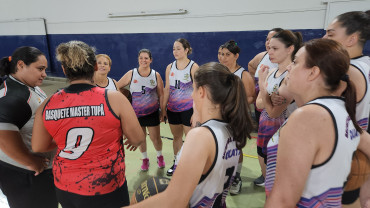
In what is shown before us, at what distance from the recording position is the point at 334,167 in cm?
108

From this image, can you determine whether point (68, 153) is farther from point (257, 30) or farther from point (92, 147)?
point (257, 30)

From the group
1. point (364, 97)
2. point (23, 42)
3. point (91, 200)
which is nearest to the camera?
point (91, 200)

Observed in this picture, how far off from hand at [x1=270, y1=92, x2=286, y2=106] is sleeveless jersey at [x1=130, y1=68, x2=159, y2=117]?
6.70 feet

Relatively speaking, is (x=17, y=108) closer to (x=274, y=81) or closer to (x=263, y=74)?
(x=263, y=74)

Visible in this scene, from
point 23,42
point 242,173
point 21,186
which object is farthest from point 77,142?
point 23,42

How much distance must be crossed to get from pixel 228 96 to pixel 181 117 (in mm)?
2505

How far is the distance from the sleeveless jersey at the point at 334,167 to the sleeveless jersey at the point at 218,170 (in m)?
0.39

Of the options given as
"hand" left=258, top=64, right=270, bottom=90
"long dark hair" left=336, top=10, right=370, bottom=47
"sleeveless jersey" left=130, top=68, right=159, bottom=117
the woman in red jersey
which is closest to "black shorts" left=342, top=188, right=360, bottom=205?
"hand" left=258, top=64, right=270, bottom=90

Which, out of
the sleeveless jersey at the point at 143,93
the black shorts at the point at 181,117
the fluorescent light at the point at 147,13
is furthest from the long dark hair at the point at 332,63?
the fluorescent light at the point at 147,13

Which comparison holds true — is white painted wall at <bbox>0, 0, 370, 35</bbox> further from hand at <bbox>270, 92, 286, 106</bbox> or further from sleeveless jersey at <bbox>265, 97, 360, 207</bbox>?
sleeveless jersey at <bbox>265, 97, 360, 207</bbox>

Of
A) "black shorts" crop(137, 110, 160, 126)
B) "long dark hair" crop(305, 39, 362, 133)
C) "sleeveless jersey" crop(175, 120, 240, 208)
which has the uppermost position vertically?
"long dark hair" crop(305, 39, 362, 133)

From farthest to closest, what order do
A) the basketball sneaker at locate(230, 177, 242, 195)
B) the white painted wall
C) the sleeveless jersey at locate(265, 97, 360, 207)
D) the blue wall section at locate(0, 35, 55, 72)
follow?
the blue wall section at locate(0, 35, 55, 72), the white painted wall, the basketball sneaker at locate(230, 177, 242, 195), the sleeveless jersey at locate(265, 97, 360, 207)

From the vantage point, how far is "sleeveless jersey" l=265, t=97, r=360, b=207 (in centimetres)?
107

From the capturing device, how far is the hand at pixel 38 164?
74.8 inches
